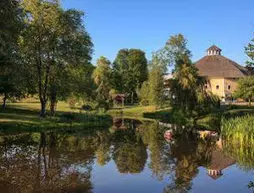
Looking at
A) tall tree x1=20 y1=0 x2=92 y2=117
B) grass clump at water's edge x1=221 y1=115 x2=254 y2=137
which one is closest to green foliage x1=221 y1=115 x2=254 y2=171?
grass clump at water's edge x1=221 y1=115 x2=254 y2=137

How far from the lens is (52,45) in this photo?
43.0m

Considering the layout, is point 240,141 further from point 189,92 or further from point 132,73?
point 132,73

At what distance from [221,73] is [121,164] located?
66.7 meters

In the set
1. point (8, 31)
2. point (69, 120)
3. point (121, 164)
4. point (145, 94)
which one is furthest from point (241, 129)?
point (145, 94)

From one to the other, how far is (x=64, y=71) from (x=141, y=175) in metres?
28.5

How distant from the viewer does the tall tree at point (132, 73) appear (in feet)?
347

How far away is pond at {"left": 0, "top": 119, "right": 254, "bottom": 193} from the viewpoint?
16375 millimetres

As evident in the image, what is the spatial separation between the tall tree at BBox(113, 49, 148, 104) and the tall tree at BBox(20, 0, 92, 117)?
5755 centimetres

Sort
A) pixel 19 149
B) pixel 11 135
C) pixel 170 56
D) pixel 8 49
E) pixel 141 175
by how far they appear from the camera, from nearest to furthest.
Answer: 1. pixel 141 175
2. pixel 19 149
3. pixel 8 49
4. pixel 11 135
5. pixel 170 56

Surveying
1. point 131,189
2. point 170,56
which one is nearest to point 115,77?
point 170,56

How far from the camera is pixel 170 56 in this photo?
81688 mm

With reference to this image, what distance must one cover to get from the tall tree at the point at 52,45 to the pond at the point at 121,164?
12789mm

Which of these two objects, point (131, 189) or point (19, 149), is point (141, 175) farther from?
point (19, 149)

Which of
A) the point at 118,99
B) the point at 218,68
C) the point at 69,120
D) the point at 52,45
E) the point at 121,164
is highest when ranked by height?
the point at 218,68
